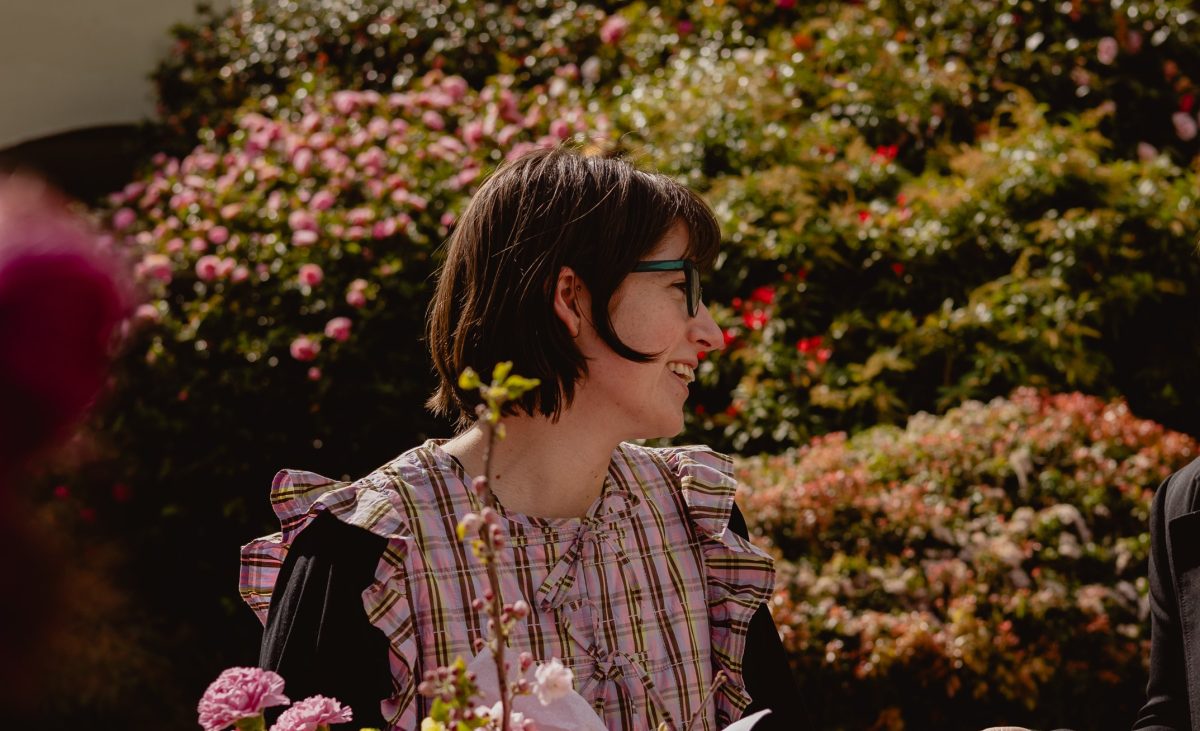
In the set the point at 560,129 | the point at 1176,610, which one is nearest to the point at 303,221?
the point at 560,129

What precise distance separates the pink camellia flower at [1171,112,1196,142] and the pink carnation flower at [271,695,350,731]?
6230 millimetres

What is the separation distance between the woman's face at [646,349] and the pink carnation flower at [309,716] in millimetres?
935

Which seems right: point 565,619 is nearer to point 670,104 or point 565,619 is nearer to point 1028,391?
point 1028,391

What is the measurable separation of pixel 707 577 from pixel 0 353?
1913 mm

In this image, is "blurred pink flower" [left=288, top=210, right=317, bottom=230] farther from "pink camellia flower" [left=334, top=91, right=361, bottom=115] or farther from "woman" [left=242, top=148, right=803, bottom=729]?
"woman" [left=242, top=148, right=803, bottom=729]

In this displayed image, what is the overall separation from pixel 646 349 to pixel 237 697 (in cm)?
103

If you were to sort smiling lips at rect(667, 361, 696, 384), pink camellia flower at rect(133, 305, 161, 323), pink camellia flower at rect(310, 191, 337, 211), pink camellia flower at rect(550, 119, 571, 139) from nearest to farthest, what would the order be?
pink camellia flower at rect(133, 305, 161, 323) < smiling lips at rect(667, 361, 696, 384) < pink camellia flower at rect(310, 191, 337, 211) < pink camellia flower at rect(550, 119, 571, 139)

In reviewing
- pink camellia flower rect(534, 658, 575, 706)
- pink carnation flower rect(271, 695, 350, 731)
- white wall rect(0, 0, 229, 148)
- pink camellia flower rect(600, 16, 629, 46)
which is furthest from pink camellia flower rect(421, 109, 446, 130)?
pink camellia flower rect(534, 658, 575, 706)

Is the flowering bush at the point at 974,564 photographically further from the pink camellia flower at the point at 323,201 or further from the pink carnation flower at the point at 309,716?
the pink carnation flower at the point at 309,716

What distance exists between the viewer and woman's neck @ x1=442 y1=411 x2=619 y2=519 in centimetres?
202

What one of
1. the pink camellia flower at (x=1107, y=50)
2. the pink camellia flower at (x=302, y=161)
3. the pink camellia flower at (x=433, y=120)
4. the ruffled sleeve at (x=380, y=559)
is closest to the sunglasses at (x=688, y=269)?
the ruffled sleeve at (x=380, y=559)

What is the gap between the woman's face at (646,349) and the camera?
2002mm

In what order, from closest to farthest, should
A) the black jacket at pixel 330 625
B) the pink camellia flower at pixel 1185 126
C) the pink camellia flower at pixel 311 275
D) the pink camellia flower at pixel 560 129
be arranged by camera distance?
the black jacket at pixel 330 625 → the pink camellia flower at pixel 311 275 → the pink camellia flower at pixel 1185 126 → the pink camellia flower at pixel 560 129

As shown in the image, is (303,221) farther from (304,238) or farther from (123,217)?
(123,217)
